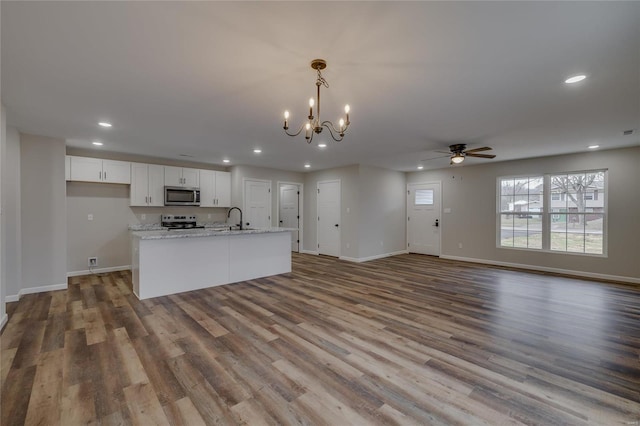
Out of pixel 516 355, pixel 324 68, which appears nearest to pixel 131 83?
pixel 324 68

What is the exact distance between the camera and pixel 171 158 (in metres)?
6.41

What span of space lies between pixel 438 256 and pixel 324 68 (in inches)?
272

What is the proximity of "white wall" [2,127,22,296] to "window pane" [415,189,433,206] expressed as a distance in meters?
8.58

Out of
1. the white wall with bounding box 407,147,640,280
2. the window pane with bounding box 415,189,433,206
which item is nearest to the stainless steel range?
the window pane with bounding box 415,189,433,206

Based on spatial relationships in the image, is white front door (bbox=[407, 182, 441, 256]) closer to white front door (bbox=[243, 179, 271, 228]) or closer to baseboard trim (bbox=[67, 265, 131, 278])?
white front door (bbox=[243, 179, 271, 228])

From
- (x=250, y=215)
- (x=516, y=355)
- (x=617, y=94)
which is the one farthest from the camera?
(x=250, y=215)

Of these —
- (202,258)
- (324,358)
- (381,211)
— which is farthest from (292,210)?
(324,358)

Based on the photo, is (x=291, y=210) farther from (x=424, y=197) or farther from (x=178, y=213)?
(x=424, y=197)

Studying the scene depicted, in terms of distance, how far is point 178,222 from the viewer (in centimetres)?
652


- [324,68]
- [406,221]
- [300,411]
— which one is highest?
[324,68]

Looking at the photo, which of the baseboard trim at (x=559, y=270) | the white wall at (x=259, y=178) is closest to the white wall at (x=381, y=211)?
the baseboard trim at (x=559, y=270)

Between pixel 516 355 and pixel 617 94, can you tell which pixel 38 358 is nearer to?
pixel 516 355

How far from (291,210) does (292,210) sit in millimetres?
47

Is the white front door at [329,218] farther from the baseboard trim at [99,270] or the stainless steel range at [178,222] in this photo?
the baseboard trim at [99,270]
